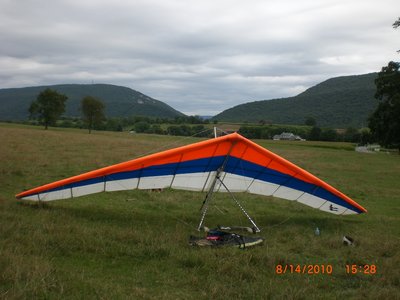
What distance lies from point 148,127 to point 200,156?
2521 inches

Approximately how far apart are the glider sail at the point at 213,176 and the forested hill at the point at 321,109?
86136 millimetres

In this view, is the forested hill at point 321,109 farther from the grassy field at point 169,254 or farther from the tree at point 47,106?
the grassy field at point 169,254

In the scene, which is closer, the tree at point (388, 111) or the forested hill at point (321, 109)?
the tree at point (388, 111)

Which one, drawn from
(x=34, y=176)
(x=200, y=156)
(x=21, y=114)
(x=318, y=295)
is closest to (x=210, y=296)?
(x=318, y=295)

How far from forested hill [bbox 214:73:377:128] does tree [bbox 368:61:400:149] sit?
4560cm

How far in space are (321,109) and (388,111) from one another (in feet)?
228

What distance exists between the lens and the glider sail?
7148mm

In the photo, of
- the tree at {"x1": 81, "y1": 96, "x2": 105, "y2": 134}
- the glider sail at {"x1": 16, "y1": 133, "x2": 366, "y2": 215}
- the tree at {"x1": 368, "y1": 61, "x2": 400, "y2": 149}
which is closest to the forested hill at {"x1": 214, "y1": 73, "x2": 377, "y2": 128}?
the tree at {"x1": 81, "y1": 96, "x2": 105, "y2": 134}

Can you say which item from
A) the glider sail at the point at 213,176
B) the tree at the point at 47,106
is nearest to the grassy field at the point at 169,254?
the glider sail at the point at 213,176

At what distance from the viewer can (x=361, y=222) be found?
32.1ft

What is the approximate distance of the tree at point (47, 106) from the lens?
200ft

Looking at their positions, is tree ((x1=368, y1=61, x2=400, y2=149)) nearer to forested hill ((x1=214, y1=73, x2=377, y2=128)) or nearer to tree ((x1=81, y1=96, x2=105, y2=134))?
tree ((x1=81, y1=96, x2=105, y2=134))

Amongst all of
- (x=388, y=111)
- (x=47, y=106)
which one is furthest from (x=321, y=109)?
(x=47, y=106)
